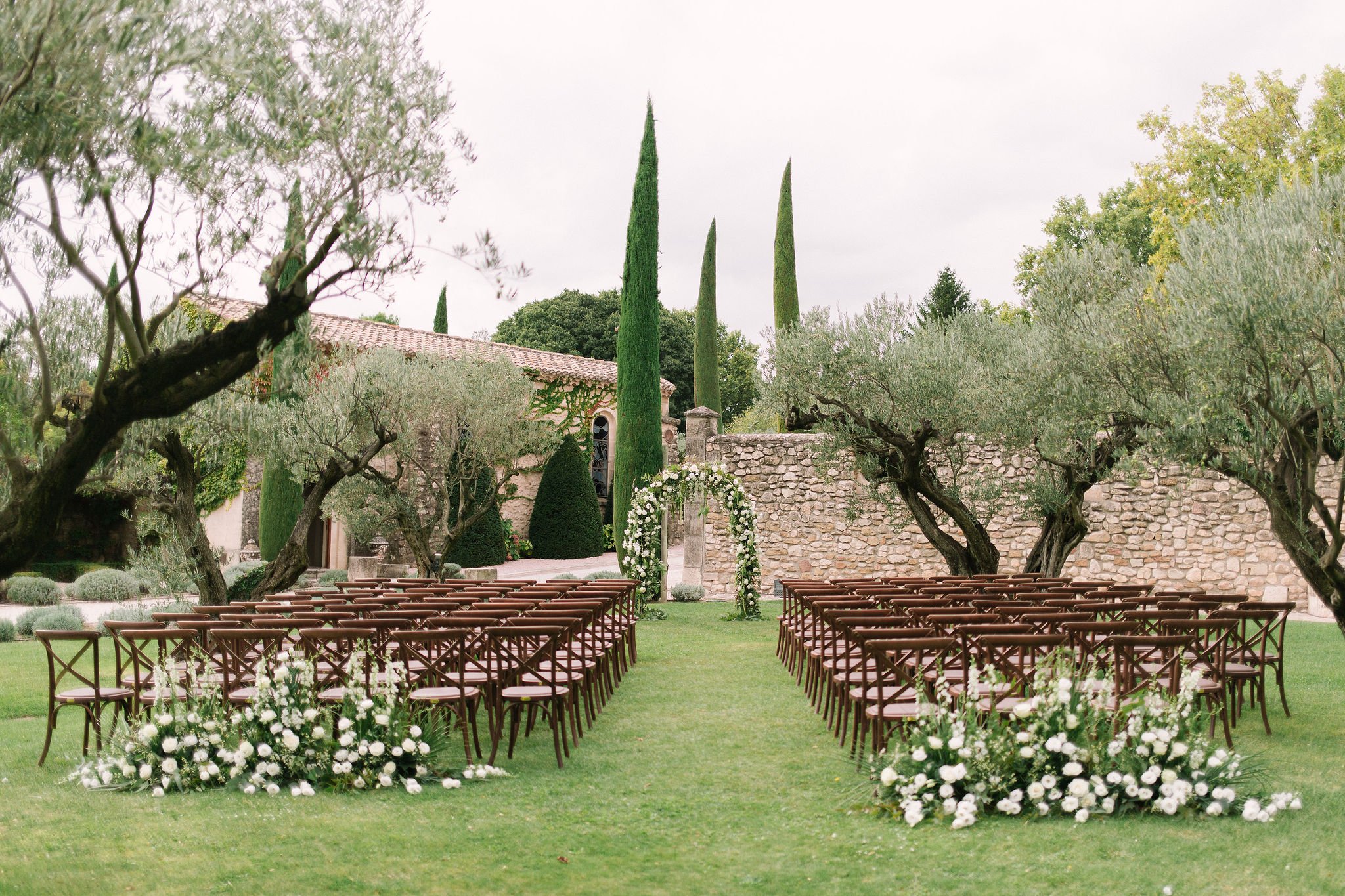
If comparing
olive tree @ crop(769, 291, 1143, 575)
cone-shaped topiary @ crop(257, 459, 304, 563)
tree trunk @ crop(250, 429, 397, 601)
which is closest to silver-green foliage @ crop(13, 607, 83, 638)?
tree trunk @ crop(250, 429, 397, 601)

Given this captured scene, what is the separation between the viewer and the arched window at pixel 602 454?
91.6ft

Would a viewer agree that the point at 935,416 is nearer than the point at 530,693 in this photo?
No

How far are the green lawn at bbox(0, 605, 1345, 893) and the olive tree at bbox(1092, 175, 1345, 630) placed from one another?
161 cm

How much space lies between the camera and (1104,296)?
427 inches

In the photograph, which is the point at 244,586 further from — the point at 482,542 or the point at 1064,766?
the point at 1064,766

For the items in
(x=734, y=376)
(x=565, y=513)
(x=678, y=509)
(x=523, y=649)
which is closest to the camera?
(x=523, y=649)

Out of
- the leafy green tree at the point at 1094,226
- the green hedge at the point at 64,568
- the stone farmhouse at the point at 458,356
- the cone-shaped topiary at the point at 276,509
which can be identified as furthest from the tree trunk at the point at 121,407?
the leafy green tree at the point at 1094,226

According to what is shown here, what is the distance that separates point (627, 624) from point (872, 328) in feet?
17.7

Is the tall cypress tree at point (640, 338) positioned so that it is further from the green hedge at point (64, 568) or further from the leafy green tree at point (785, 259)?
the green hedge at point (64, 568)

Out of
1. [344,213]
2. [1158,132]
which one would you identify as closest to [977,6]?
[344,213]

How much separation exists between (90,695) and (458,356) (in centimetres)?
1287

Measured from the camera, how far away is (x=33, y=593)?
18.2 meters

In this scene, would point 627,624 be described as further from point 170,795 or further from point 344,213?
point 344,213

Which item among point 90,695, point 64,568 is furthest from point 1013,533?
point 64,568
